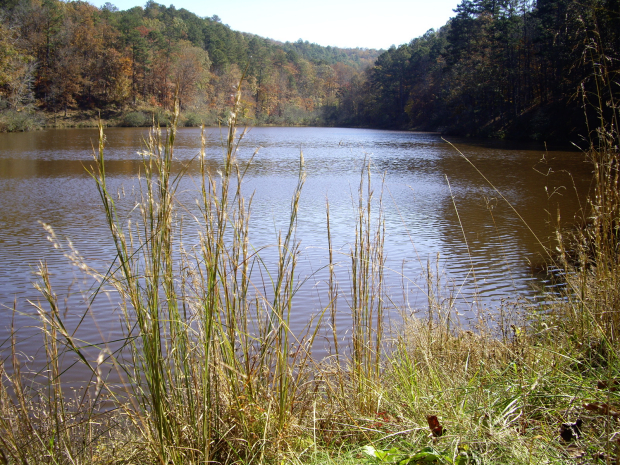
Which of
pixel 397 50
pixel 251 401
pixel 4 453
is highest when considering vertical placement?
pixel 397 50

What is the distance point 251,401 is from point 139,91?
199 feet

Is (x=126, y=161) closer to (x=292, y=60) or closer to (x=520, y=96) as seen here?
(x=520, y=96)

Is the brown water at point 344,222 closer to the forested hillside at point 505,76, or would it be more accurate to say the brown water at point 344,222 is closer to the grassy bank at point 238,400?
the grassy bank at point 238,400

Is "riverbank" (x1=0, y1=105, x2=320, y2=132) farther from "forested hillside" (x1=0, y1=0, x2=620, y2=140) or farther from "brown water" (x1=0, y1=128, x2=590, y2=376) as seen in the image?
"brown water" (x1=0, y1=128, x2=590, y2=376)

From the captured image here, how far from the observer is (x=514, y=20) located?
3425 cm

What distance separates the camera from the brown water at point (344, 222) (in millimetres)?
5262

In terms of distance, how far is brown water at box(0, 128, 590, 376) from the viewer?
5.26 m

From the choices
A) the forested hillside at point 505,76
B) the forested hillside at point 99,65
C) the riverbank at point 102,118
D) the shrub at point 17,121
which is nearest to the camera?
the forested hillside at point 505,76

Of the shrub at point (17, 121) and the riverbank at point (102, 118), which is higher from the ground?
the riverbank at point (102, 118)

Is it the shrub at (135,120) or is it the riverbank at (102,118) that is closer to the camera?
the riverbank at (102,118)

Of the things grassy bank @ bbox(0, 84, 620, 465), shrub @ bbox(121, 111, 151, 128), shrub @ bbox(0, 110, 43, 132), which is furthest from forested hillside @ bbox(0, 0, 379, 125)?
grassy bank @ bbox(0, 84, 620, 465)

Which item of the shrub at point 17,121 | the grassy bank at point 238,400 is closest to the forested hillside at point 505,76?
the grassy bank at point 238,400

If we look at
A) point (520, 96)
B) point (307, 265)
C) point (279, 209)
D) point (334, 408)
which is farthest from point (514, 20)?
point (334, 408)

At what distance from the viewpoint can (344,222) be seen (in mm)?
10172
